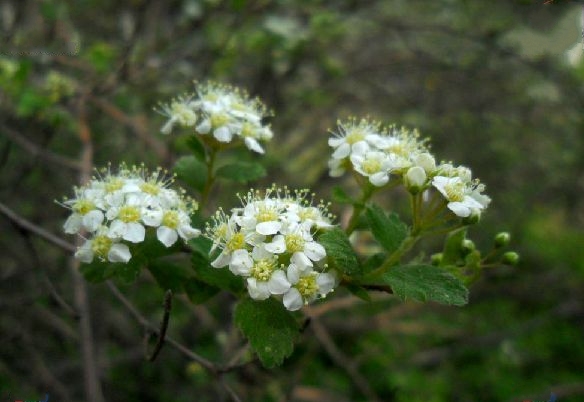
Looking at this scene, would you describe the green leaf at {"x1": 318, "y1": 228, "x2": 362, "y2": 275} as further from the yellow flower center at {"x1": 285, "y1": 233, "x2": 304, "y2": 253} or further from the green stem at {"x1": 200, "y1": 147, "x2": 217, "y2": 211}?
the green stem at {"x1": 200, "y1": 147, "x2": 217, "y2": 211}

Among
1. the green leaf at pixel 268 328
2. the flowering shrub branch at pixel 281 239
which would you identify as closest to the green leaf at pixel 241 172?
the flowering shrub branch at pixel 281 239

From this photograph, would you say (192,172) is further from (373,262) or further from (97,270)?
(373,262)

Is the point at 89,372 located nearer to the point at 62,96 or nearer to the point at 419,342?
the point at 62,96

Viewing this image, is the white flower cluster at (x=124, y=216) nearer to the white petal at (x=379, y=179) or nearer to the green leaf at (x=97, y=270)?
the green leaf at (x=97, y=270)

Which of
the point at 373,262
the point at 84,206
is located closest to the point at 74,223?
the point at 84,206

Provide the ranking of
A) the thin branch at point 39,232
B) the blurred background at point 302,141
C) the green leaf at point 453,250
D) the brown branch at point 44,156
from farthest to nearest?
the blurred background at point 302,141 < the brown branch at point 44,156 < the thin branch at point 39,232 < the green leaf at point 453,250

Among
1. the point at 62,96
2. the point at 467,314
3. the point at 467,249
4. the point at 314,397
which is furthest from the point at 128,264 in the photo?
the point at 467,314
